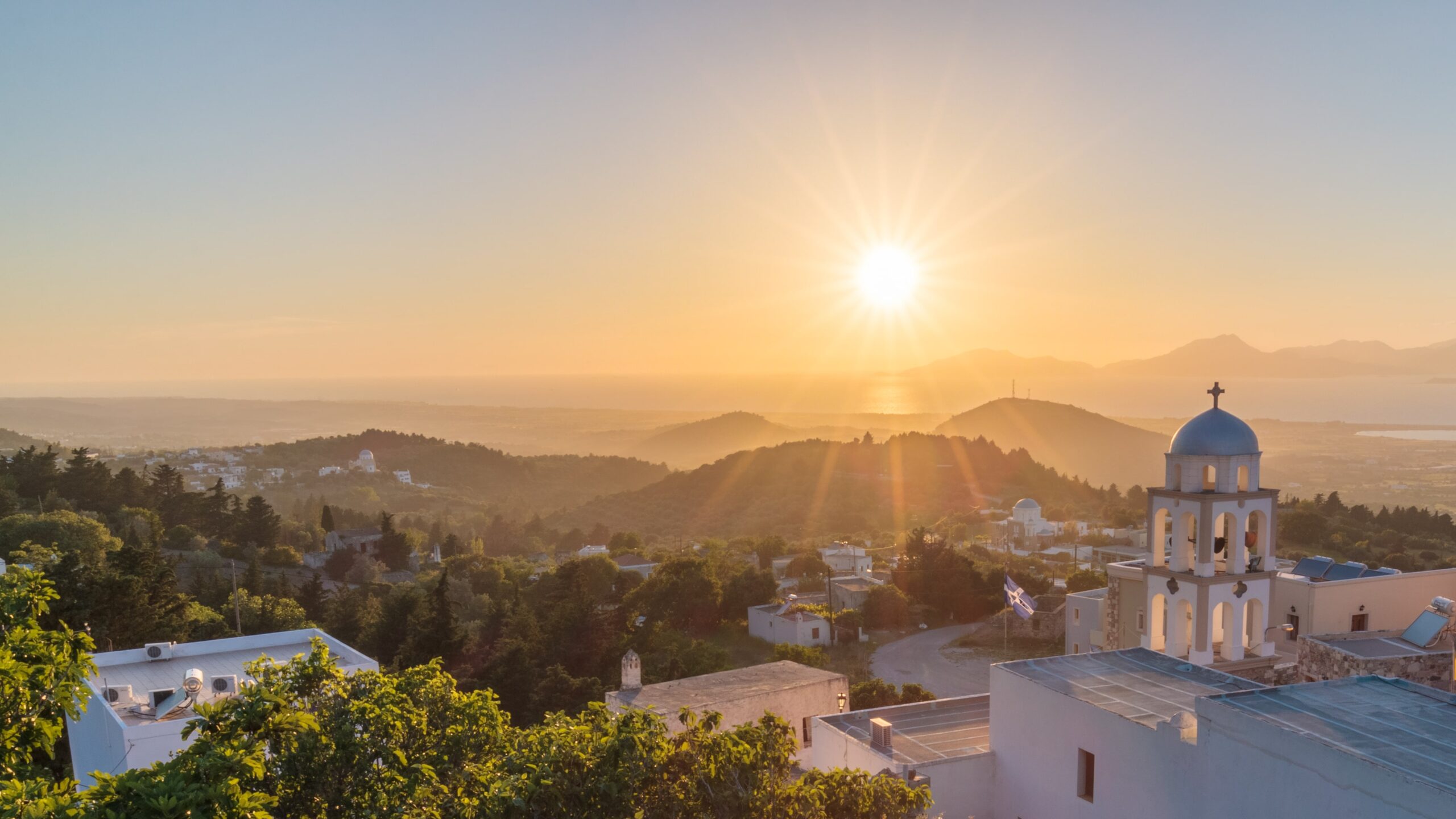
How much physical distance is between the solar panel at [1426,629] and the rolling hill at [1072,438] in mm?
106730

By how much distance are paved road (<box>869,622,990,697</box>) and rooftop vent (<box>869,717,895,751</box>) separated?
1197 centimetres

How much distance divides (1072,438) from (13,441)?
144837 millimetres

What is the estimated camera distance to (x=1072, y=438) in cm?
13912

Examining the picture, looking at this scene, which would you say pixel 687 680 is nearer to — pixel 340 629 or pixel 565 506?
pixel 340 629

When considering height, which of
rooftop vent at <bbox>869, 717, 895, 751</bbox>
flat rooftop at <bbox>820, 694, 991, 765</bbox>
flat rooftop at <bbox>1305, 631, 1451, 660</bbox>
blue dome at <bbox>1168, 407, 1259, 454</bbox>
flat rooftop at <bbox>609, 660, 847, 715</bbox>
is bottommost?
flat rooftop at <bbox>609, 660, 847, 715</bbox>

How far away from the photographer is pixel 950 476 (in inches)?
3944

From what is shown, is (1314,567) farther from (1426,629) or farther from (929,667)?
(929,667)

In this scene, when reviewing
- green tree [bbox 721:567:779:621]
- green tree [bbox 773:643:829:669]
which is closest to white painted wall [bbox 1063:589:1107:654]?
green tree [bbox 773:643:829:669]

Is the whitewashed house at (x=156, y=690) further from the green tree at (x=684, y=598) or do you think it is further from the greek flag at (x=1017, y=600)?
the green tree at (x=684, y=598)

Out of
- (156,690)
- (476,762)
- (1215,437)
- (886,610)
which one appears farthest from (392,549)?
(476,762)

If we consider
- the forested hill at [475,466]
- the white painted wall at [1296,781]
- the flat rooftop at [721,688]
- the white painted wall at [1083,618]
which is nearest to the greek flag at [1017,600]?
the white painted wall at [1083,618]

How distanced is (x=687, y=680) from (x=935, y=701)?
5474mm

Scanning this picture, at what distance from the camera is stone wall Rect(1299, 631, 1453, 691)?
1435 cm

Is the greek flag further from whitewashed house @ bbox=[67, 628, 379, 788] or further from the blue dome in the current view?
whitewashed house @ bbox=[67, 628, 379, 788]
